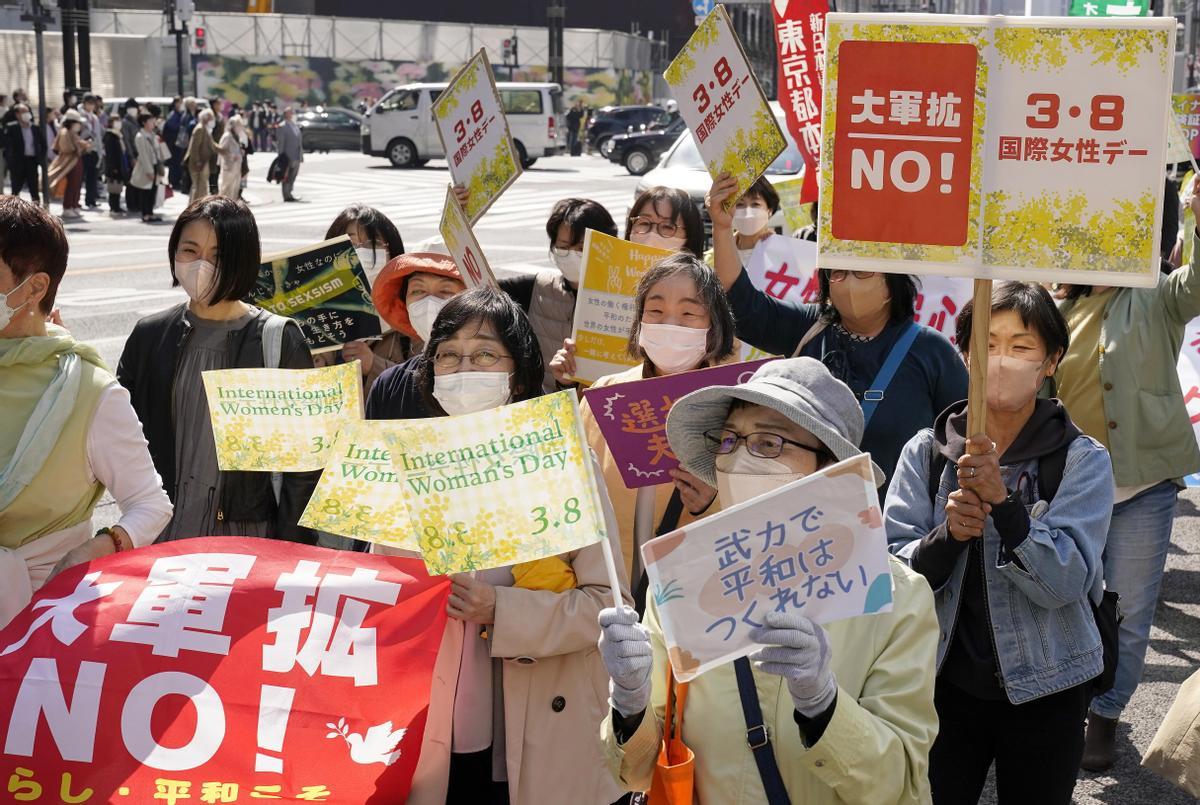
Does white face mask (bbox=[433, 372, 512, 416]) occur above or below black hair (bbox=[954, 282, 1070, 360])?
below

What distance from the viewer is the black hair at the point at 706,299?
13.7ft

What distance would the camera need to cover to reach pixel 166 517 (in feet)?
12.0

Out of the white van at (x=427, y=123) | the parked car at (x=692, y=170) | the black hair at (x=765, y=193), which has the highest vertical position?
the white van at (x=427, y=123)

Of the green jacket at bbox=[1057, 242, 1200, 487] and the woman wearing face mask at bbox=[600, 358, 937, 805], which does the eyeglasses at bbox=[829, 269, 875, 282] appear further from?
the woman wearing face mask at bbox=[600, 358, 937, 805]

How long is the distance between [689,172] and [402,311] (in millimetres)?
10791

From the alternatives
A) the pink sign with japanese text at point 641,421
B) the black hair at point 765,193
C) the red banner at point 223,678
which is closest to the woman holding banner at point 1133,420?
the pink sign with japanese text at point 641,421

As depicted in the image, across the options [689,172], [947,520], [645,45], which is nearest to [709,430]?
[947,520]

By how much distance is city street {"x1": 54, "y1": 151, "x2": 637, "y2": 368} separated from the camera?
1487 cm

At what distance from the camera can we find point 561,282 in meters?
6.02

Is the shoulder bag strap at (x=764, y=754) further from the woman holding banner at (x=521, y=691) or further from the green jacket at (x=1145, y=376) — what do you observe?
the green jacket at (x=1145, y=376)

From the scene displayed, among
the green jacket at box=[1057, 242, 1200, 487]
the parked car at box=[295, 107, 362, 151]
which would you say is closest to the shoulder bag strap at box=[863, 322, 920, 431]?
the green jacket at box=[1057, 242, 1200, 487]

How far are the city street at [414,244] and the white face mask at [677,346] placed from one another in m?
1.84

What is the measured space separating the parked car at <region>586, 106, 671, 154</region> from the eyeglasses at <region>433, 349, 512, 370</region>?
1623 inches

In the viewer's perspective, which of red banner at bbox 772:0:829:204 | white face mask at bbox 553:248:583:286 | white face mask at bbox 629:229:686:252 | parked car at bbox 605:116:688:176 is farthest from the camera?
parked car at bbox 605:116:688:176
